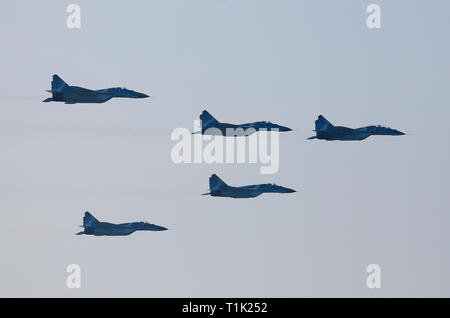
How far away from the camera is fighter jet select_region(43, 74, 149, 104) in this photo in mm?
136250

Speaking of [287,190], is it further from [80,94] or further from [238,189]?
[80,94]

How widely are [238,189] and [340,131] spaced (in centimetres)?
1032

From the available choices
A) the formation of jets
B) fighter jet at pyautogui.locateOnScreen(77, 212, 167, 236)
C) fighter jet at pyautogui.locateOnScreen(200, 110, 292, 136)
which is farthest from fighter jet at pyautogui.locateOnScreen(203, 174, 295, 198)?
fighter jet at pyautogui.locateOnScreen(77, 212, 167, 236)

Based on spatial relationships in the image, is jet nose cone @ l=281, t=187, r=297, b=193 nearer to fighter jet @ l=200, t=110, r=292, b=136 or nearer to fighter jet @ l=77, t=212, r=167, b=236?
fighter jet @ l=200, t=110, r=292, b=136

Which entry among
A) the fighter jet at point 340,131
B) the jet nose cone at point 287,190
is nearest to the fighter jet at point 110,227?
the jet nose cone at point 287,190

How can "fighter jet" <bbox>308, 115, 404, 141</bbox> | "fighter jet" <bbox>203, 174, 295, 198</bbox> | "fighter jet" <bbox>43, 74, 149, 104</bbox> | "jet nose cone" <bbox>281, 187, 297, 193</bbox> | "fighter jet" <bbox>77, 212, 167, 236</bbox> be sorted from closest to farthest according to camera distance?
"fighter jet" <bbox>43, 74, 149, 104</bbox> → "fighter jet" <bbox>308, 115, 404, 141</bbox> → "fighter jet" <bbox>203, 174, 295, 198</bbox> → "fighter jet" <bbox>77, 212, 167, 236</bbox> → "jet nose cone" <bbox>281, 187, 297, 193</bbox>

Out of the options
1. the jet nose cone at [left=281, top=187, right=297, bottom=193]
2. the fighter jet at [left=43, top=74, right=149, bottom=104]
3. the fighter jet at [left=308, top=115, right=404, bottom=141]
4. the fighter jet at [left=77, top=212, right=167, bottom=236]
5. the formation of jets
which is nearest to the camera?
the fighter jet at [left=43, top=74, right=149, bottom=104]

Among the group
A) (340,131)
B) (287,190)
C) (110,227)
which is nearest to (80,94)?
(110,227)

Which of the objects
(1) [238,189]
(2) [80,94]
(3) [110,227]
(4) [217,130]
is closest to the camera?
(2) [80,94]

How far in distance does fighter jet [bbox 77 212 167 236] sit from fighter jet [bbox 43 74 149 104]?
1259 cm

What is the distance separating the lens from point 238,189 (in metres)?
147

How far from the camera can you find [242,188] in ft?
486
